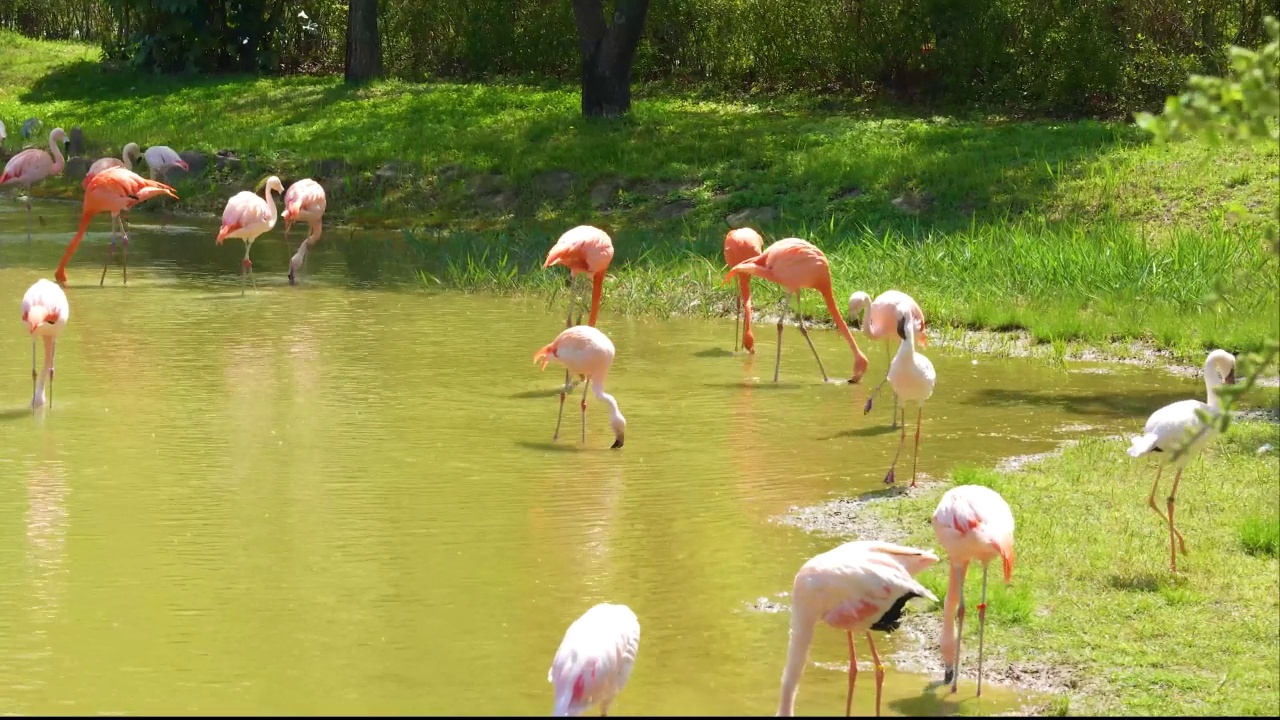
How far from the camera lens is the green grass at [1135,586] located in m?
5.36

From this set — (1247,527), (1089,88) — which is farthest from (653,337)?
(1089,88)

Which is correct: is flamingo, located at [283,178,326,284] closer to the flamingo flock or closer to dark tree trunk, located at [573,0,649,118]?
the flamingo flock

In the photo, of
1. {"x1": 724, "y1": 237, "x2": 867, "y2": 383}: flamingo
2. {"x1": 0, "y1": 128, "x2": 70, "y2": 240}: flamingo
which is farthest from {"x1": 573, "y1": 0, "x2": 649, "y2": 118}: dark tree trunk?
{"x1": 724, "y1": 237, "x2": 867, "y2": 383}: flamingo

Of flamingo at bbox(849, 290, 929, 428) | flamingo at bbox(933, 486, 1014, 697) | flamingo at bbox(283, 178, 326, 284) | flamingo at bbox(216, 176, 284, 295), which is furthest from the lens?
flamingo at bbox(283, 178, 326, 284)

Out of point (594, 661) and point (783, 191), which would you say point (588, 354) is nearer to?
point (594, 661)

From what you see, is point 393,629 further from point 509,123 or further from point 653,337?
point 509,123

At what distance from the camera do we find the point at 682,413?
9.59m

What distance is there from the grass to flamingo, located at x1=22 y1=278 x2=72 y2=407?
475 centimetres

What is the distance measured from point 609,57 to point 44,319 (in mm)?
11429

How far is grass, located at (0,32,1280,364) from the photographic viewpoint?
39.5 ft

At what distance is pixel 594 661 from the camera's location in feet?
15.0

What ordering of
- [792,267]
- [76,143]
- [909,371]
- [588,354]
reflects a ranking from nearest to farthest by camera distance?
1. [909,371]
2. [588,354]
3. [792,267]
4. [76,143]

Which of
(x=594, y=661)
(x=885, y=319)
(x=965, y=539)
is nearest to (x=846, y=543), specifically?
(x=965, y=539)

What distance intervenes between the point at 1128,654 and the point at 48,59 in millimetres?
27266
